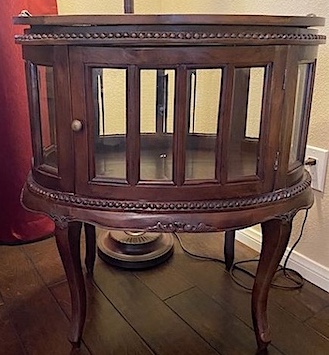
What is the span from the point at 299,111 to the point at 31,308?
88 cm

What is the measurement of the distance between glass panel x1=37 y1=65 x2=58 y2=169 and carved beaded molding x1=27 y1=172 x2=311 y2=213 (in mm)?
71

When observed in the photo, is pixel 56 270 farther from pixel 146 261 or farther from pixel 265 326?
pixel 265 326

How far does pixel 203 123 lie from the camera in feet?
2.87

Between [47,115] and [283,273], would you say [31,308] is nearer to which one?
[47,115]

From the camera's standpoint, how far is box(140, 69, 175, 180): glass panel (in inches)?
32.5

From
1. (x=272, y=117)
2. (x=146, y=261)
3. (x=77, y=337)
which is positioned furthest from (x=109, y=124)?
(x=146, y=261)

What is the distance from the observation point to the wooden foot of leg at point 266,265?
3.07 ft

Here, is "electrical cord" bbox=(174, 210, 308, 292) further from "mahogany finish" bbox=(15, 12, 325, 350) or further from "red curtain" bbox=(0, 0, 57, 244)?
"red curtain" bbox=(0, 0, 57, 244)

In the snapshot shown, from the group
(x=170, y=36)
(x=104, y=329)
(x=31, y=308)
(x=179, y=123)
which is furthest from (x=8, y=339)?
(x=170, y=36)

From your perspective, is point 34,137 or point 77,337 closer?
point 34,137

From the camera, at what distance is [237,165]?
2.79ft

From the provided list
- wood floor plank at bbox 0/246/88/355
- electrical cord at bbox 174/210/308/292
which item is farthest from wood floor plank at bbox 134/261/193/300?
wood floor plank at bbox 0/246/88/355

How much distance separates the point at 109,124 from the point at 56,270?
2.36 ft

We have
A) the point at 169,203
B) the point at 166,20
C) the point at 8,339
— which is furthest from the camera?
the point at 8,339
